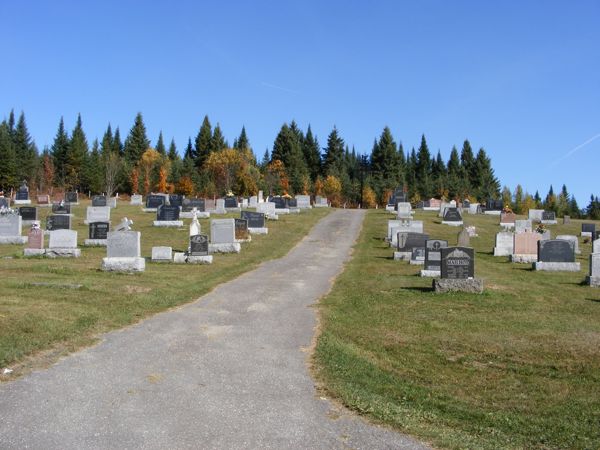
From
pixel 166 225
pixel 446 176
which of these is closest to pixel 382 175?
A: pixel 446 176

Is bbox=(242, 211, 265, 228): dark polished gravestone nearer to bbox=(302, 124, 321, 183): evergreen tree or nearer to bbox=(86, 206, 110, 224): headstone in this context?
bbox=(86, 206, 110, 224): headstone

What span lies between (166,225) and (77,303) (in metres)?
22.6

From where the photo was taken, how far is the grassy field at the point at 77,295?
9.16m

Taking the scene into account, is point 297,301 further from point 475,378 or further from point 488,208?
point 488,208

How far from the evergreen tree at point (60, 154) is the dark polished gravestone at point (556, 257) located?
241ft

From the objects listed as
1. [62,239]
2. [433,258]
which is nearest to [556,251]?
[433,258]

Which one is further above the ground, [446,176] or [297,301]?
[446,176]

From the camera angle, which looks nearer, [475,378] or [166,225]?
[475,378]

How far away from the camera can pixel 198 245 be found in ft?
72.7

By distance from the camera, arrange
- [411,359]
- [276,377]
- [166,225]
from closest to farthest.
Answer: [276,377] < [411,359] < [166,225]

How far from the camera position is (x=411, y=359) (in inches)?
374

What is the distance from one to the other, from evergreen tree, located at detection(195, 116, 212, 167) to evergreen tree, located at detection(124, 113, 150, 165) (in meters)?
8.50

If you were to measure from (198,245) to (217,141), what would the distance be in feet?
248

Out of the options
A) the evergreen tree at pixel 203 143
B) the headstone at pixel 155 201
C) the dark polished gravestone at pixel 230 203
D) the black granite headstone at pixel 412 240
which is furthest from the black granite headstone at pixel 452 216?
the evergreen tree at pixel 203 143
